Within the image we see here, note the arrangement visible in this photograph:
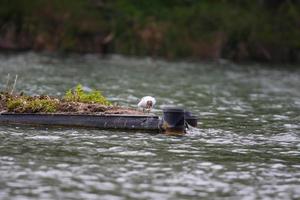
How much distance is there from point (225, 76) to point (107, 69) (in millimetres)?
8732

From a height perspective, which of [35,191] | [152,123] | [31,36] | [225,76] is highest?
[31,36]

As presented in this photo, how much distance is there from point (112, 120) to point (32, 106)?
119 inches

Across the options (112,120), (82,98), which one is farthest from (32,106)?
(112,120)

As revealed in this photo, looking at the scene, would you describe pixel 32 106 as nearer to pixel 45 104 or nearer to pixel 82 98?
pixel 45 104

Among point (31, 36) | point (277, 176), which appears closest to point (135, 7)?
point (31, 36)

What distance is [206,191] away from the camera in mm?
19000

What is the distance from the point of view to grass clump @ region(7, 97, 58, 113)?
2891 cm

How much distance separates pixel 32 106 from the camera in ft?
95.1

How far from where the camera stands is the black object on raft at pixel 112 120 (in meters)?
27.6

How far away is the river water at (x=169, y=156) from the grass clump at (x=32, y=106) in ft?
3.22

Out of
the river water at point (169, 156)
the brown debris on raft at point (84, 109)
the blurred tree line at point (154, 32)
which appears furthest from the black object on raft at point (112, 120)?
the blurred tree line at point (154, 32)

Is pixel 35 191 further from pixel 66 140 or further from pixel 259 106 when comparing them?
pixel 259 106

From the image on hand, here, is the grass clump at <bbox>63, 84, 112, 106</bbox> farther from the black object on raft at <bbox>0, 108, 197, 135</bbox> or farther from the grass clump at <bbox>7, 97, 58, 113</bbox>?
the black object on raft at <bbox>0, 108, 197, 135</bbox>

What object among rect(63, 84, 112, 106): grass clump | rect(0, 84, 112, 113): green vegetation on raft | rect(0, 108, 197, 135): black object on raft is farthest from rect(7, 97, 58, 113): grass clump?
rect(63, 84, 112, 106): grass clump
